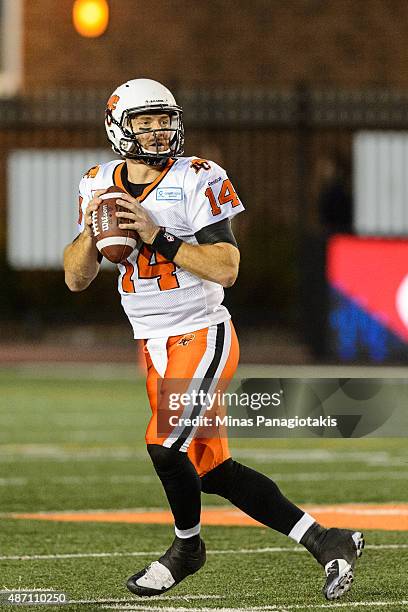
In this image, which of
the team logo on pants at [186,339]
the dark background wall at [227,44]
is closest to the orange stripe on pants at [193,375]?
the team logo on pants at [186,339]

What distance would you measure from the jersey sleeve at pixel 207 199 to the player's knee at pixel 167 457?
76cm

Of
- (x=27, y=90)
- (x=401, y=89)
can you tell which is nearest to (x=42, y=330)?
(x=27, y=90)

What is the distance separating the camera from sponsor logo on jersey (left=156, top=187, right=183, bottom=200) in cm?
563

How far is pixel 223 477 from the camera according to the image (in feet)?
18.9

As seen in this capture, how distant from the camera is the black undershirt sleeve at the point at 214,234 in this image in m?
5.59

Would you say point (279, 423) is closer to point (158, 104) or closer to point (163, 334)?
point (163, 334)

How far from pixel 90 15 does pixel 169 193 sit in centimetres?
1561

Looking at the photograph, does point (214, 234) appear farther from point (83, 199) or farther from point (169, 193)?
point (83, 199)

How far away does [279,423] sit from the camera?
19.2 ft

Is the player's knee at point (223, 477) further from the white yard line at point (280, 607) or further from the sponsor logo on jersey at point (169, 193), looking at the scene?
the sponsor logo on jersey at point (169, 193)

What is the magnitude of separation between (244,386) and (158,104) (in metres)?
1.05

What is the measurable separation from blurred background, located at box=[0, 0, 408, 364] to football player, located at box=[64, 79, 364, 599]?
1071cm

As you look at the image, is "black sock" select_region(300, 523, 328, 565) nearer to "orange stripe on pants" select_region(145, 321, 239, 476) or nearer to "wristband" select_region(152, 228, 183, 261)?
"orange stripe on pants" select_region(145, 321, 239, 476)

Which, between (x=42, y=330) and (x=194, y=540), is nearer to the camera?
(x=194, y=540)
